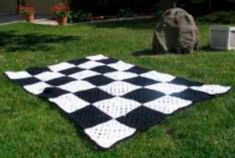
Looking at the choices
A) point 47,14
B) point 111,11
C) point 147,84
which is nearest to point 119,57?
point 147,84

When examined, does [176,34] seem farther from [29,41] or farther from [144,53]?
[29,41]

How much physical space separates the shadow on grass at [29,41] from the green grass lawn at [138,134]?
0.38m

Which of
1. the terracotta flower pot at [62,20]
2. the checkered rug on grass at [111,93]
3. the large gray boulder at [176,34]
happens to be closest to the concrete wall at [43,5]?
the terracotta flower pot at [62,20]

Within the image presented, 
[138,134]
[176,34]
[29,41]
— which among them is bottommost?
[138,134]

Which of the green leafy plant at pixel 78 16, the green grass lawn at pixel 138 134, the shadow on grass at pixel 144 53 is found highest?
the green leafy plant at pixel 78 16

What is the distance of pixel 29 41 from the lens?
34.6ft

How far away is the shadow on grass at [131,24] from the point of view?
12.4 m

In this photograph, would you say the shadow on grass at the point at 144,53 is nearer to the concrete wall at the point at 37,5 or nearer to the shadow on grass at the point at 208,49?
the shadow on grass at the point at 208,49

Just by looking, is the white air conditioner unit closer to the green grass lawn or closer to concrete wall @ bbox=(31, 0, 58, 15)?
the green grass lawn

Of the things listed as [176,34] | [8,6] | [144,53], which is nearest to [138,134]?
[176,34]

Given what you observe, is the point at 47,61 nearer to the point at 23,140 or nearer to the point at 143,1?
the point at 23,140

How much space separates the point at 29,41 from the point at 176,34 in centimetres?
373

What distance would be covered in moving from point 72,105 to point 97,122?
0.67 m

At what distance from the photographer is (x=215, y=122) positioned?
4953 millimetres
